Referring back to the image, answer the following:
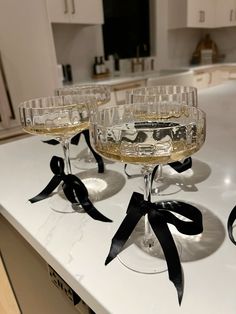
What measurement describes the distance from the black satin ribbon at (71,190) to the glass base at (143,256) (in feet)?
0.26

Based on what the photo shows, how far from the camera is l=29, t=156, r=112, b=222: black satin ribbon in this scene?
Result: 531mm

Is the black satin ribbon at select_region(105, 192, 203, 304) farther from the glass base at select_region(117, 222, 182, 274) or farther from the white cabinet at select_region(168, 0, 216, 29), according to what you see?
the white cabinet at select_region(168, 0, 216, 29)

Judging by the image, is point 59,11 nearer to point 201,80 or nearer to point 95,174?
point 201,80

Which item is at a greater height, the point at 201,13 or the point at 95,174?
the point at 201,13

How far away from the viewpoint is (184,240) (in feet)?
1.43

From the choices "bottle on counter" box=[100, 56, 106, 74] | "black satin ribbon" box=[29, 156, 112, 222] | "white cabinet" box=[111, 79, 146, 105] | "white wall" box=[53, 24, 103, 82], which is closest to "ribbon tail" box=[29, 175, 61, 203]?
"black satin ribbon" box=[29, 156, 112, 222]

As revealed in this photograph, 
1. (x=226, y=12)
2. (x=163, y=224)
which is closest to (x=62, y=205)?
(x=163, y=224)

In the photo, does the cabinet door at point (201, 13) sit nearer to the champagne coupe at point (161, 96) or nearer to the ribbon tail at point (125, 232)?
the champagne coupe at point (161, 96)

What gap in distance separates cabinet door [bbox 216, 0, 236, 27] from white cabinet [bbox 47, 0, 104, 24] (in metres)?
1.98

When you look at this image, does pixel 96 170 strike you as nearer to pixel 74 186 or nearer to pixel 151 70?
pixel 74 186

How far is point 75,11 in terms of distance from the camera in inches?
94.5

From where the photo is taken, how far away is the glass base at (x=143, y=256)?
1.27 feet

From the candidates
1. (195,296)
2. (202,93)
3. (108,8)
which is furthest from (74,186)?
(108,8)

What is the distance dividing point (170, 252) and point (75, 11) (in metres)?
2.51
